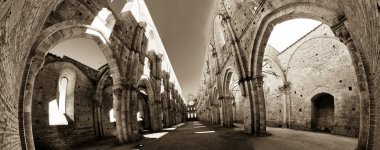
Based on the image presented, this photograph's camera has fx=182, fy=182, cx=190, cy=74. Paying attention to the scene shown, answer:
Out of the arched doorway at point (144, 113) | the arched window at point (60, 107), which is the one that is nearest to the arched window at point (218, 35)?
the arched doorway at point (144, 113)

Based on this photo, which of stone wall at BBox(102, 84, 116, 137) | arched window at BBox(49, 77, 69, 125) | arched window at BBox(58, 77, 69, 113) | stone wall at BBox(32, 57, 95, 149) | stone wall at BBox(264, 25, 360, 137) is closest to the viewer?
stone wall at BBox(264, 25, 360, 137)

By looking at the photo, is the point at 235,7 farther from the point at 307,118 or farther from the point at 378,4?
the point at 378,4

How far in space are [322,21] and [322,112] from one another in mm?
7601

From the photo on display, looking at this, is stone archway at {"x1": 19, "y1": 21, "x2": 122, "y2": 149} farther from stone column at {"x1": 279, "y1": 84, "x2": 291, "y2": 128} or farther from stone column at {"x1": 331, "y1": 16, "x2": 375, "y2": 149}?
stone column at {"x1": 279, "y1": 84, "x2": 291, "y2": 128}

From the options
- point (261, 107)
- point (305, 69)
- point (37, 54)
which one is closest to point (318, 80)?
point (305, 69)

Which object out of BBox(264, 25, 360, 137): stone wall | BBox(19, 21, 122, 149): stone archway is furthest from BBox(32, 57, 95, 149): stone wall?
BBox(264, 25, 360, 137): stone wall

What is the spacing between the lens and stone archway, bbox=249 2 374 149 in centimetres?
389

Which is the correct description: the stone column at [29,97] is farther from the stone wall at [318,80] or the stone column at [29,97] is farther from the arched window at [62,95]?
the stone wall at [318,80]

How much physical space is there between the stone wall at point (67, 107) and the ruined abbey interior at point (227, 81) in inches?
2.1

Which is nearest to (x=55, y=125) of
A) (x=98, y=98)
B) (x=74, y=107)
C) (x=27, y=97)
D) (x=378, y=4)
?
(x=74, y=107)

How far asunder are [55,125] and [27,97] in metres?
6.50

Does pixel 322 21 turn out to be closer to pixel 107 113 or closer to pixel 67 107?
pixel 67 107

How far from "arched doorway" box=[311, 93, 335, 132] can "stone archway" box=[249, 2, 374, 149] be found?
14.3 ft

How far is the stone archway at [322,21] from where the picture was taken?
153 inches
